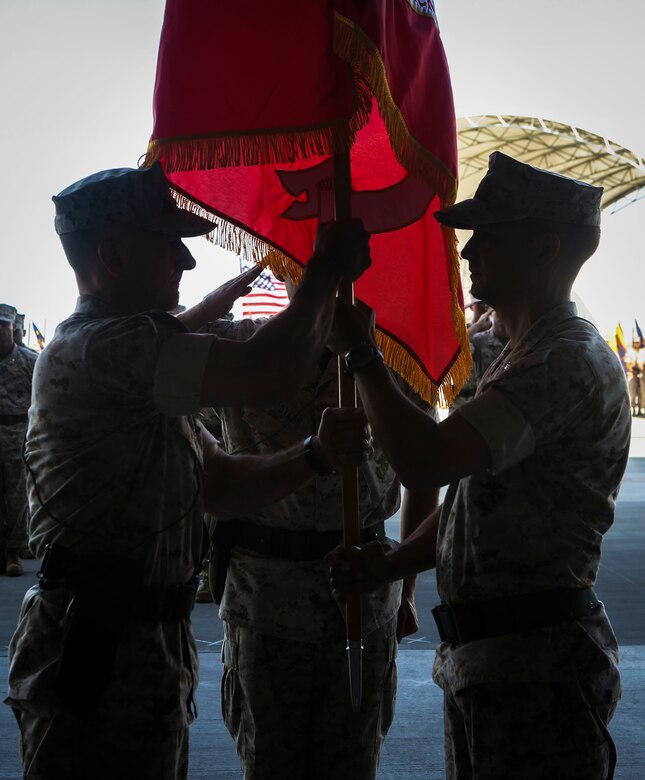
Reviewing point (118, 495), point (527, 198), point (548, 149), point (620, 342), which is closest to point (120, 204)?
point (118, 495)

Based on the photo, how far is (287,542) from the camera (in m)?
2.15

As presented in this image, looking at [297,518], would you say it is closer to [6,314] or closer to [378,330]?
[378,330]

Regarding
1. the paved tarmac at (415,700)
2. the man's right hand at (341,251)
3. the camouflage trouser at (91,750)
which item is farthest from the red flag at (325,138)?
the paved tarmac at (415,700)

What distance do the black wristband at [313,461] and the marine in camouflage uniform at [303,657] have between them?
124 millimetres

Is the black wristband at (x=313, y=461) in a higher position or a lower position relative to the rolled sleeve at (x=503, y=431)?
lower

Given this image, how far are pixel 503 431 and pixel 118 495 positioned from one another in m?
0.74

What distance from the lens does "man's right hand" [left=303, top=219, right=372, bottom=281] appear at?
73.9 inches

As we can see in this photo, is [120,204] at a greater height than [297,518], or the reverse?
[120,204]

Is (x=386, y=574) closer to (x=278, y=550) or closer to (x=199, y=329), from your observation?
(x=278, y=550)

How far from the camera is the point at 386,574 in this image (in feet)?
6.61

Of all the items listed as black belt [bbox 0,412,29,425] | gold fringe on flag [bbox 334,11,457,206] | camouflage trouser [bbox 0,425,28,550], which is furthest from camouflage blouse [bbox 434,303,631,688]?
black belt [bbox 0,412,29,425]

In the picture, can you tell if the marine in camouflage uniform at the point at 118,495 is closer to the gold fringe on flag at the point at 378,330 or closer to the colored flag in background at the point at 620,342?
the gold fringe on flag at the point at 378,330

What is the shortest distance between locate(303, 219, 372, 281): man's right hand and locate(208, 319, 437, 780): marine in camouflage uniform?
1.28 ft

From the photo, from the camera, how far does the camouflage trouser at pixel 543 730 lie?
5.34 ft
